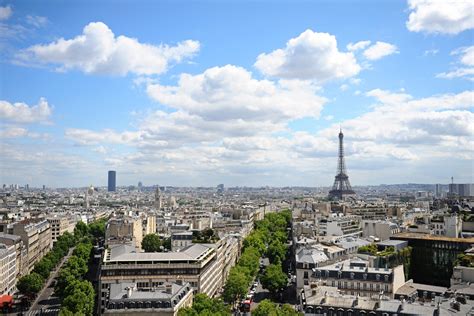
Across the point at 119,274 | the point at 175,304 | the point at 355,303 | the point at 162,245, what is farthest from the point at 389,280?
the point at 162,245

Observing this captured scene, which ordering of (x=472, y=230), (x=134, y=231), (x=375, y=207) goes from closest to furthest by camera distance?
(x=472, y=230) → (x=134, y=231) → (x=375, y=207)

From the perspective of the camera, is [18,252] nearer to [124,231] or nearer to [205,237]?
[124,231]

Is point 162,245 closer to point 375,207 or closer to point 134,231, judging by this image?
point 134,231

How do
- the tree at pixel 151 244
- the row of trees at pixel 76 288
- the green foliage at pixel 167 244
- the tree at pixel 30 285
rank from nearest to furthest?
1. the row of trees at pixel 76 288
2. the tree at pixel 30 285
3. the tree at pixel 151 244
4. the green foliage at pixel 167 244

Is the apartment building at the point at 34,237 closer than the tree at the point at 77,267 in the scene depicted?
No

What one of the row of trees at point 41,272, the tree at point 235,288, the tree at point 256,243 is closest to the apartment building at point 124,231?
the row of trees at point 41,272

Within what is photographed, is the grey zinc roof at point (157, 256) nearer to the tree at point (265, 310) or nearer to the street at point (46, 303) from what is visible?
the street at point (46, 303)
